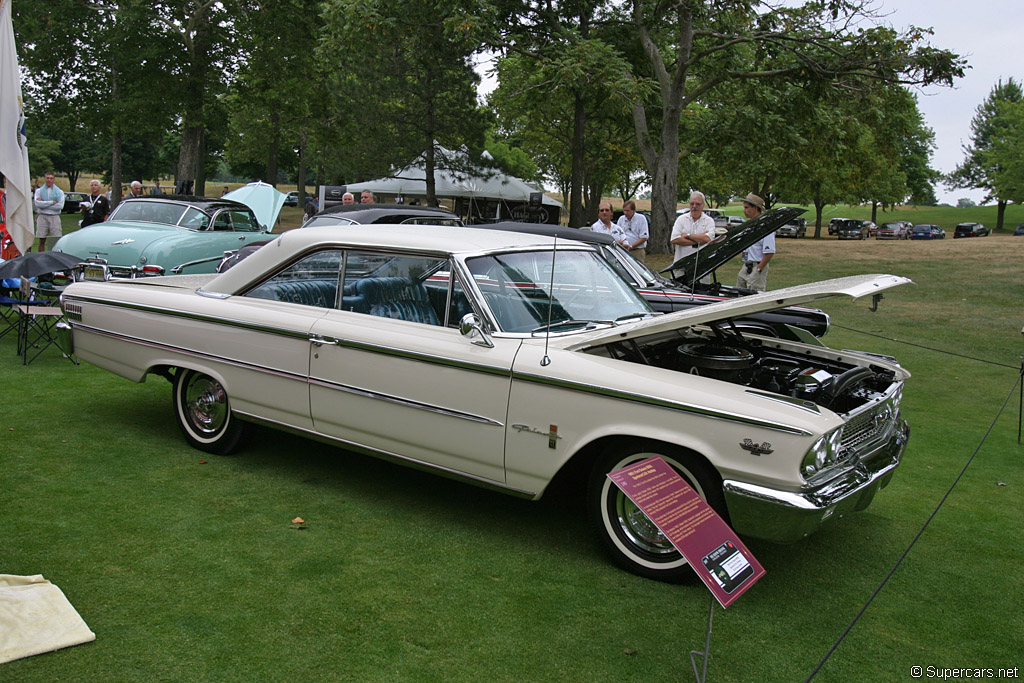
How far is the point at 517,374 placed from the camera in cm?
394

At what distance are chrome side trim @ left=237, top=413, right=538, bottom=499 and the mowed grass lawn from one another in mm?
317

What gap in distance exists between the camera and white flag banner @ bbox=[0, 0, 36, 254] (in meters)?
4.79

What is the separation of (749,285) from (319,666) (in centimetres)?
803

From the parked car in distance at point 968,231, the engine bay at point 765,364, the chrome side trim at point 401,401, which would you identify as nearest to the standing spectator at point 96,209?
the chrome side trim at point 401,401

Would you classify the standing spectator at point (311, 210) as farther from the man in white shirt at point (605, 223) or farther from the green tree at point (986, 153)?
the green tree at point (986, 153)

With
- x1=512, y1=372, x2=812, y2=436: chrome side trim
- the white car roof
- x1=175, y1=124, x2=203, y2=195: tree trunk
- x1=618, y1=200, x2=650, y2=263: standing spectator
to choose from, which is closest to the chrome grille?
x1=512, y1=372, x2=812, y2=436: chrome side trim

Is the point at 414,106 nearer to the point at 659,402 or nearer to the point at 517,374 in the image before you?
the point at 517,374

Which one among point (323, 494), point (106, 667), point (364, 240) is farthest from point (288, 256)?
point (106, 667)

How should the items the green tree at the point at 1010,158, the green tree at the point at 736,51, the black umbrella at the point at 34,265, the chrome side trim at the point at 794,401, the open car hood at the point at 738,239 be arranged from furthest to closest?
1. the green tree at the point at 1010,158
2. the green tree at the point at 736,51
3. the black umbrella at the point at 34,265
4. the open car hood at the point at 738,239
5. the chrome side trim at the point at 794,401

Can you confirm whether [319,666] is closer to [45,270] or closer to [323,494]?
[323,494]

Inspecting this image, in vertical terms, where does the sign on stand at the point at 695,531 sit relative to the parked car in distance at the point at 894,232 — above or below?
below

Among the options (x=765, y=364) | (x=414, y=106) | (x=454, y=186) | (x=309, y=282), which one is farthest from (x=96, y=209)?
(x=454, y=186)

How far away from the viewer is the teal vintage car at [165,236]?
10.7 metres

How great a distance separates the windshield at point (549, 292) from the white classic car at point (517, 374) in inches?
0.5
